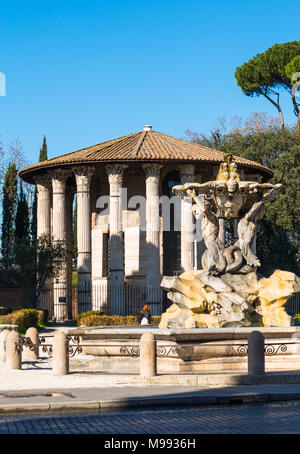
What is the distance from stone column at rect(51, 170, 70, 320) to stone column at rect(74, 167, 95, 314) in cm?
135

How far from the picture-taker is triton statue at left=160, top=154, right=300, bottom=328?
20422 mm

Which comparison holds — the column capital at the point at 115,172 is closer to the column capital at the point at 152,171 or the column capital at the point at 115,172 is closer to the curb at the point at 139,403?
the column capital at the point at 152,171

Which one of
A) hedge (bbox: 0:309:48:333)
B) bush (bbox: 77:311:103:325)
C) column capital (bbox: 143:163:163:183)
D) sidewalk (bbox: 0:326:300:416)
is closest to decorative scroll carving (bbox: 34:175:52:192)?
column capital (bbox: 143:163:163:183)

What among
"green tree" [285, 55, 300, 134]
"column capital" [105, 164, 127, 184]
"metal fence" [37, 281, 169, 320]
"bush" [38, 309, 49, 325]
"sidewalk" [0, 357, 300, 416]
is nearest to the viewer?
"sidewalk" [0, 357, 300, 416]

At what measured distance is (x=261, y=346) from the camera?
15961mm

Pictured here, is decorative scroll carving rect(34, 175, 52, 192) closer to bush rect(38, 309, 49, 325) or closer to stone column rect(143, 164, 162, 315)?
stone column rect(143, 164, 162, 315)

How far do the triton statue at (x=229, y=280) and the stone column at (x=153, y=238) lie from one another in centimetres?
2611

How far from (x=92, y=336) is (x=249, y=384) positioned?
509cm

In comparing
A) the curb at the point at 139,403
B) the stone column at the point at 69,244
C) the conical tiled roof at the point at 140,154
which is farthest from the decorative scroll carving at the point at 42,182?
the curb at the point at 139,403

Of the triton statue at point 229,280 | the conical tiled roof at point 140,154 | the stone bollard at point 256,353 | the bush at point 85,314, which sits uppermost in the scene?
the conical tiled roof at point 140,154

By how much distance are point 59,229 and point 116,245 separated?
14.1ft

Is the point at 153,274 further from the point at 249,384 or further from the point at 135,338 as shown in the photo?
the point at 249,384

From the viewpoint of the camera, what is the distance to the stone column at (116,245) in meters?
48.2
